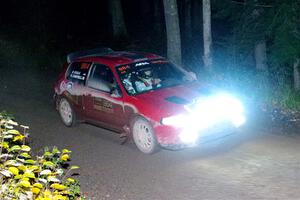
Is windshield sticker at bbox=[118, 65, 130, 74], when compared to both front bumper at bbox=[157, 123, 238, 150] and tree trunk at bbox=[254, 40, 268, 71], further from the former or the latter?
tree trunk at bbox=[254, 40, 268, 71]

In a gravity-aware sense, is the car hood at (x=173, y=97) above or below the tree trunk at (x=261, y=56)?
below

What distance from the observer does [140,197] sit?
7.61 meters

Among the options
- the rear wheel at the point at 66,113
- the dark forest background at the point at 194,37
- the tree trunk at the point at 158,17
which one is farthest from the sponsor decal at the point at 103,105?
the tree trunk at the point at 158,17

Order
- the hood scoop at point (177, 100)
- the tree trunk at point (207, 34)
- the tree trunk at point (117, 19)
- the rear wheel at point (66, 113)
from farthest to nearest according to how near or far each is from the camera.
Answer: the tree trunk at point (117, 19), the tree trunk at point (207, 34), the rear wheel at point (66, 113), the hood scoop at point (177, 100)

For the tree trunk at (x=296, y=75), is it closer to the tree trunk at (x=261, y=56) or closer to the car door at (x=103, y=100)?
the tree trunk at (x=261, y=56)

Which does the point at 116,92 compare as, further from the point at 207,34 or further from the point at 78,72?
the point at 207,34

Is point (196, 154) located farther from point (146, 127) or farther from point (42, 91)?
point (42, 91)

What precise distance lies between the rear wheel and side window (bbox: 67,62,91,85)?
0.57 metres

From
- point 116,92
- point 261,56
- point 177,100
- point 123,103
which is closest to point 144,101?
point 123,103

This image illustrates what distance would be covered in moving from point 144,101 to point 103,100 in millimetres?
1165

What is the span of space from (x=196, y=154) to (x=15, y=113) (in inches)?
232

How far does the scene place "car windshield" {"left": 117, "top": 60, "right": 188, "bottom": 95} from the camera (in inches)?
404

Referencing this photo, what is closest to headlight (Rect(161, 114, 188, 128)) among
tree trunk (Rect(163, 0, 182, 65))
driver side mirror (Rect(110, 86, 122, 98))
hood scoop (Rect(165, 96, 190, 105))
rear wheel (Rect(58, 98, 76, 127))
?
hood scoop (Rect(165, 96, 190, 105))

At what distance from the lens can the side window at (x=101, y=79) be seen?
34.4 feet
